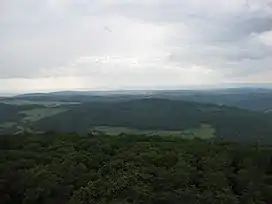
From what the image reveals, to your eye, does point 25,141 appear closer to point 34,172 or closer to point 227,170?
point 34,172

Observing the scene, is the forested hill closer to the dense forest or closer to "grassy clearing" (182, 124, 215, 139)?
"grassy clearing" (182, 124, 215, 139)

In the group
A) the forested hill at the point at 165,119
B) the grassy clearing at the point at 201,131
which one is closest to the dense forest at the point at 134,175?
the grassy clearing at the point at 201,131

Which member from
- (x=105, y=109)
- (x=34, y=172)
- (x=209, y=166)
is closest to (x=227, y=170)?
(x=209, y=166)

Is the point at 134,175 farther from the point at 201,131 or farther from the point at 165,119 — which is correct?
the point at 165,119

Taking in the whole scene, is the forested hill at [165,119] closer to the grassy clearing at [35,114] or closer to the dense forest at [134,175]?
the grassy clearing at [35,114]

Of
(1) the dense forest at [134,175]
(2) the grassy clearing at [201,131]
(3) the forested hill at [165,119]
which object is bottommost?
(2) the grassy clearing at [201,131]

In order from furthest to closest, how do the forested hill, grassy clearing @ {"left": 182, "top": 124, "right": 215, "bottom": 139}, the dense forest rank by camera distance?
the forested hill → grassy clearing @ {"left": 182, "top": 124, "right": 215, "bottom": 139} → the dense forest

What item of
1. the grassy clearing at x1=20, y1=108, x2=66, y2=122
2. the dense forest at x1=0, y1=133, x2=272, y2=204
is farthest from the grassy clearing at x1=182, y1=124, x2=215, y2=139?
the dense forest at x1=0, y1=133, x2=272, y2=204
